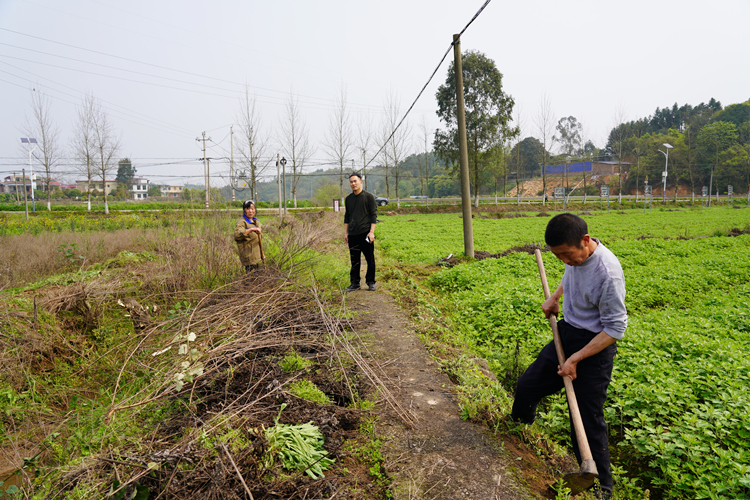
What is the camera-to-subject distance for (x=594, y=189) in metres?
57.8

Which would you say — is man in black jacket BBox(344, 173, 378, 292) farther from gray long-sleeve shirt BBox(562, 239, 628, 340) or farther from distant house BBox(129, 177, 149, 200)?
distant house BBox(129, 177, 149, 200)

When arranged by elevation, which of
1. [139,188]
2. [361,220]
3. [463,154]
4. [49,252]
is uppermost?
[139,188]

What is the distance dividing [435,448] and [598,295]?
4.95 feet

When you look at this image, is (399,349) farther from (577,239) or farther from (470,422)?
(577,239)

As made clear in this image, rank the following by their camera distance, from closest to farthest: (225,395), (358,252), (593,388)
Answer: (593,388) < (225,395) < (358,252)

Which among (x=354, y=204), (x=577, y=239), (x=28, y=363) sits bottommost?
(x=28, y=363)

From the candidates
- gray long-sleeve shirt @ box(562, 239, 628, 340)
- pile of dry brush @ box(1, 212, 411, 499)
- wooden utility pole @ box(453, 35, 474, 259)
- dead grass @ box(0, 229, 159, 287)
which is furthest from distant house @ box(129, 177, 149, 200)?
gray long-sleeve shirt @ box(562, 239, 628, 340)

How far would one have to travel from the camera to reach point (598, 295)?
2.49 metres

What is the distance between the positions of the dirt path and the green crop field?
0.81m

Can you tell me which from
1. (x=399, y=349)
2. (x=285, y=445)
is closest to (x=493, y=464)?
(x=285, y=445)

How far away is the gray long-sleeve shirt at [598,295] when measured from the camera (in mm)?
2402

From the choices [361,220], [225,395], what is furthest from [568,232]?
[361,220]

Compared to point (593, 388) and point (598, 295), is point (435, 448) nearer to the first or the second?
point (593, 388)

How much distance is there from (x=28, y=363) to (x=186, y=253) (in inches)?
98.9
